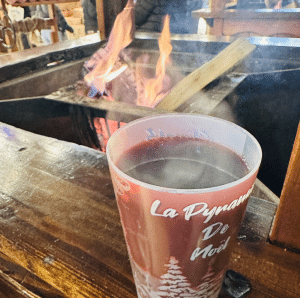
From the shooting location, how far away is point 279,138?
85.3 inches

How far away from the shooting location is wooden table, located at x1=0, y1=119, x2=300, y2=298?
0.51 metres

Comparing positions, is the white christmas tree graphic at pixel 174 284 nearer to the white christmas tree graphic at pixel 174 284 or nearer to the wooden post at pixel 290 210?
the white christmas tree graphic at pixel 174 284

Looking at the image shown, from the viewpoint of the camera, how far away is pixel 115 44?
8.25ft

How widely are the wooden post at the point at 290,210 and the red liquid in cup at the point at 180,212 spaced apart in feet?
0.52

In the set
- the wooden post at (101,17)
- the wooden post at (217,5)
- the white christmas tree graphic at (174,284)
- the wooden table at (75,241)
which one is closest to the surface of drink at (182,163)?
the white christmas tree graphic at (174,284)

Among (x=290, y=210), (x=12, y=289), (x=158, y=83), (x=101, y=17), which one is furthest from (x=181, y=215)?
(x=101, y=17)

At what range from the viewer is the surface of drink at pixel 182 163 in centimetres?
37

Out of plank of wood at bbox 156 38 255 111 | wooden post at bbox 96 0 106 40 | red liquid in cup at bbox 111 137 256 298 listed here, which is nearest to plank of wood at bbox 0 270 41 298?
red liquid in cup at bbox 111 137 256 298

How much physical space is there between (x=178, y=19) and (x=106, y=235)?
347 inches

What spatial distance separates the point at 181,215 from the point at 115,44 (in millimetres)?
2485

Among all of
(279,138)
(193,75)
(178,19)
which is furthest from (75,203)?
(178,19)

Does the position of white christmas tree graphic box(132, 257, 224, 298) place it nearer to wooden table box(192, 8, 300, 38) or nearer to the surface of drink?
the surface of drink

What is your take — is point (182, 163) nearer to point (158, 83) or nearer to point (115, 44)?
point (158, 83)

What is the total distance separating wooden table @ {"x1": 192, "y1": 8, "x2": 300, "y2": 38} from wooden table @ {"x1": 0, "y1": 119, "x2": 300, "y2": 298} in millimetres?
6075
